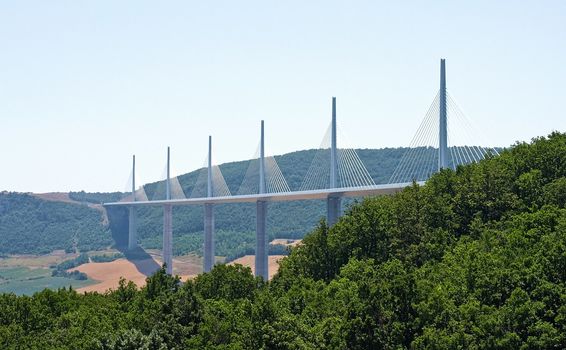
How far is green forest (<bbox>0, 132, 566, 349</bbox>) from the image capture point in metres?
35.6

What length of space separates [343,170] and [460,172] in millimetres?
28178

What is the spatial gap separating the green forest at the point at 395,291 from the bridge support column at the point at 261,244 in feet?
152

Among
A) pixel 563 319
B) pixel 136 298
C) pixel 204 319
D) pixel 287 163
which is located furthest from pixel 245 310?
pixel 287 163

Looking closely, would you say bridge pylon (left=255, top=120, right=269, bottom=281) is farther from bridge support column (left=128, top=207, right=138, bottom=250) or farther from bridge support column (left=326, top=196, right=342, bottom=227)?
bridge support column (left=128, top=207, right=138, bottom=250)

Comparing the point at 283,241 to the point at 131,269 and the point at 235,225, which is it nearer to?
the point at 235,225

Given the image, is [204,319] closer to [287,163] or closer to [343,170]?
[343,170]

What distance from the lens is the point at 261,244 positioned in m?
106

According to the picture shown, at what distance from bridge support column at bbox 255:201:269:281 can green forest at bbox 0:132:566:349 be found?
4636 cm

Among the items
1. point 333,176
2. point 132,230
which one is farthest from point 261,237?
point 132,230

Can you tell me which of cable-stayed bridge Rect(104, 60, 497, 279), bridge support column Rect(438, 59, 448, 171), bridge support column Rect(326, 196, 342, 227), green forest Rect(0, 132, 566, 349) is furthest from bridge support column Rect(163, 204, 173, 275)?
green forest Rect(0, 132, 566, 349)

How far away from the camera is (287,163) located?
191625 mm

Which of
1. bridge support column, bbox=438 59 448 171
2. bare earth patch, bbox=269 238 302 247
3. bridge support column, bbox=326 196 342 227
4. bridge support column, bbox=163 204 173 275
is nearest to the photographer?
bridge support column, bbox=438 59 448 171

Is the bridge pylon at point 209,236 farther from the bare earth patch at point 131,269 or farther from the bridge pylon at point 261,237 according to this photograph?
the bare earth patch at point 131,269

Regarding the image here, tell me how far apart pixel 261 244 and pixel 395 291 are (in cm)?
6969
